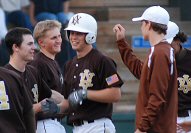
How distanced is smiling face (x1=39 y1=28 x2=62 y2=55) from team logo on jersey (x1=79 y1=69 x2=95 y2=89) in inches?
25.1

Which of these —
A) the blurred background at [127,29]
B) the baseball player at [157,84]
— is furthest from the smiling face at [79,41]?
the blurred background at [127,29]

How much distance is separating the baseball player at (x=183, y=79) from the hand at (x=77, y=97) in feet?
3.58

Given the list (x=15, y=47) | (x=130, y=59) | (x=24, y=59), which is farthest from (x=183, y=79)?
(x=15, y=47)

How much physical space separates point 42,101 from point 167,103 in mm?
1433

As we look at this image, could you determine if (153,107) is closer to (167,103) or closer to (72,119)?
(167,103)

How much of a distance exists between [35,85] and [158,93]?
1.54m

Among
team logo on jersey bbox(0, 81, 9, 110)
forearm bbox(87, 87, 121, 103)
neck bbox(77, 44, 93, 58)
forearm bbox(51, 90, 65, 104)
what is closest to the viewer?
team logo on jersey bbox(0, 81, 9, 110)

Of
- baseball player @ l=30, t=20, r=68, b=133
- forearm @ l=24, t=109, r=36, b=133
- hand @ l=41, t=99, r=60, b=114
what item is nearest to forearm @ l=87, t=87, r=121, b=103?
hand @ l=41, t=99, r=60, b=114

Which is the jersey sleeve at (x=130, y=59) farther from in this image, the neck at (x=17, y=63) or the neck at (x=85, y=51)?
the neck at (x=17, y=63)

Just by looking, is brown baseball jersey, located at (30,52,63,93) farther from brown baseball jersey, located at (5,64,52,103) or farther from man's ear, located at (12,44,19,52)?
man's ear, located at (12,44,19,52)

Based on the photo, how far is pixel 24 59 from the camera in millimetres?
6840

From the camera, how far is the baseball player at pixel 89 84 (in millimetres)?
7020

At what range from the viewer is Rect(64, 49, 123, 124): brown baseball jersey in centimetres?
705

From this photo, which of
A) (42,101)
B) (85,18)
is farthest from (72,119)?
(85,18)
